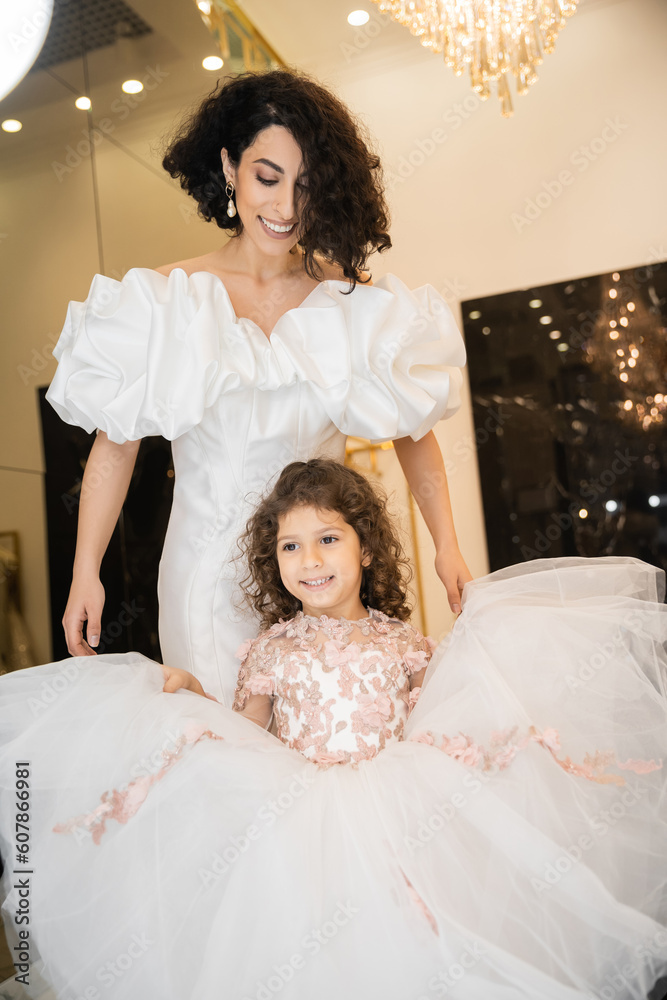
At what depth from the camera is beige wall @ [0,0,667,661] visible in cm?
294

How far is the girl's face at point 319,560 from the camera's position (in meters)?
1.43

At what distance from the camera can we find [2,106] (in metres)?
2.21

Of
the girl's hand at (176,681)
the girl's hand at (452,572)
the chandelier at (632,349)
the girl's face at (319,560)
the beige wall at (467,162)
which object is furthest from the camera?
the chandelier at (632,349)

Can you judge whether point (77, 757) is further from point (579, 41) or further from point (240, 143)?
point (579, 41)

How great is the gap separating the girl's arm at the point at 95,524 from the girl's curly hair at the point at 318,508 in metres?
0.24

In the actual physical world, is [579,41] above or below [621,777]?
above

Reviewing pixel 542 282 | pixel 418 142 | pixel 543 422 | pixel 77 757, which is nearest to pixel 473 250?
pixel 542 282

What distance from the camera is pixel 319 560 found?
4.72 ft

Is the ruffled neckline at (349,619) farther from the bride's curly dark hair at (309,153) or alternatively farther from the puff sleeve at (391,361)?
the bride's curly dark hair at (309,153)

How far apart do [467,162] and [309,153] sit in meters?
2.48

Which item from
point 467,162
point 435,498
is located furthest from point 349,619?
point 467,162

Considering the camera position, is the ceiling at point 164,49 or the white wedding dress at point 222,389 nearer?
the white wedding dress at point 222,389

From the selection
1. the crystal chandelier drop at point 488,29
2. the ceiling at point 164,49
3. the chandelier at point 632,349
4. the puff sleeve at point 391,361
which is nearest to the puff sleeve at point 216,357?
the puff sleeve at point 391,361

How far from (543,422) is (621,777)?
103 inches
